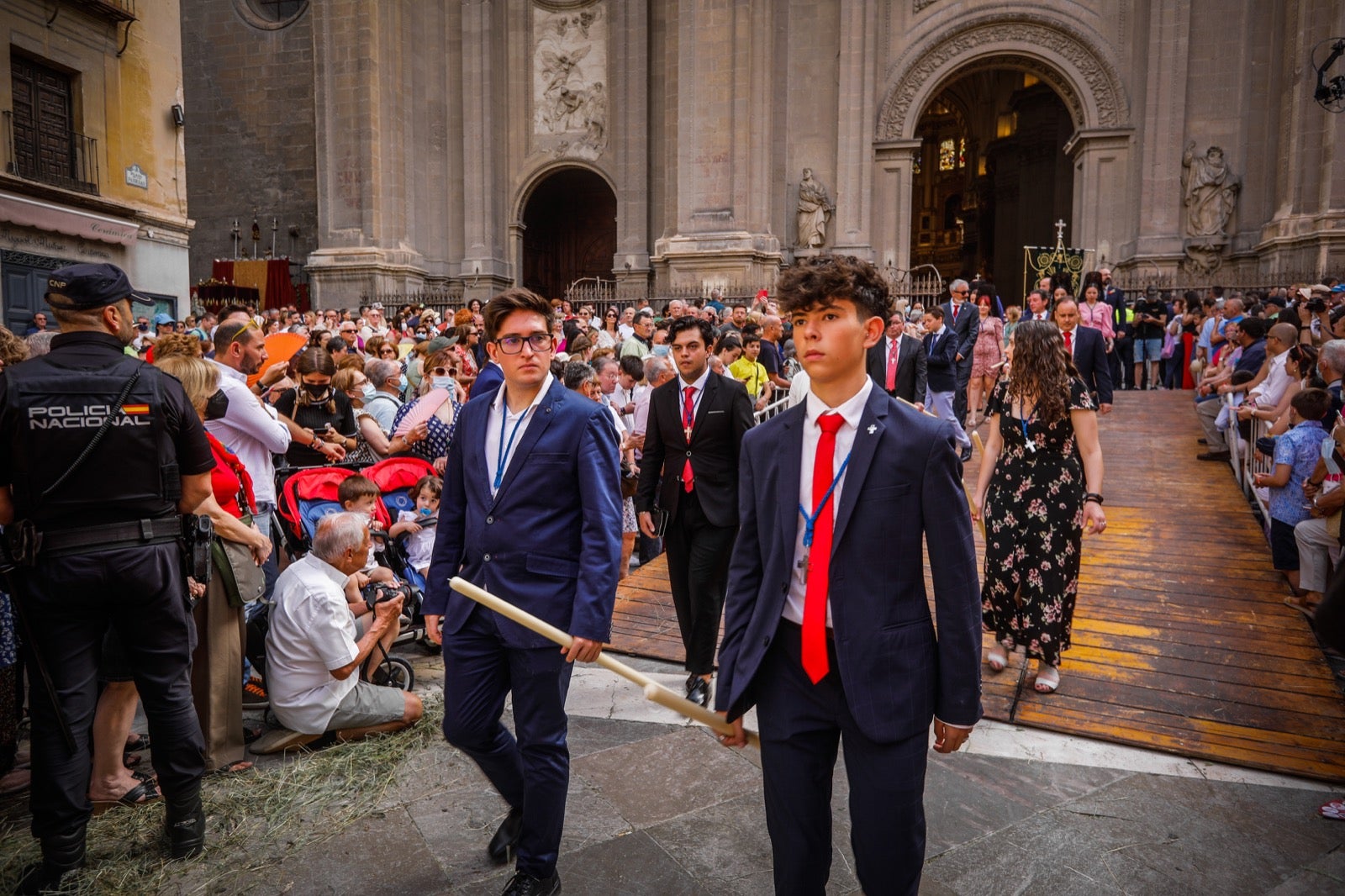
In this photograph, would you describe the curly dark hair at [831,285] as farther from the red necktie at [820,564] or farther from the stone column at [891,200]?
the stone column at [891,200]

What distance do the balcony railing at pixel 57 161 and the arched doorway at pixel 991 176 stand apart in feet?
63.8

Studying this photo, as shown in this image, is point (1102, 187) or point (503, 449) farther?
point (1102, 187)

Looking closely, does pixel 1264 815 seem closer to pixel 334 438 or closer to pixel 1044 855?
pixel 1044 855

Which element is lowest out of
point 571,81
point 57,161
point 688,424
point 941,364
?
point 688,424

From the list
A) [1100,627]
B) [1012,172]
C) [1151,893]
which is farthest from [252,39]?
[1151,893]

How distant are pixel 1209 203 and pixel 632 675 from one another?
22773 mm

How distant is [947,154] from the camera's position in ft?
130

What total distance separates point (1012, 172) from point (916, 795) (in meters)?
33.7

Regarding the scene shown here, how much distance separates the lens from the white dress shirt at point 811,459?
241cm

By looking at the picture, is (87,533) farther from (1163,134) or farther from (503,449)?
(1163,134)

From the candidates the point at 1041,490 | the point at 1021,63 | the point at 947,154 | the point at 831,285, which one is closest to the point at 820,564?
the point at 831,285

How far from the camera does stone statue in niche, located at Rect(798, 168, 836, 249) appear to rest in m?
22.3

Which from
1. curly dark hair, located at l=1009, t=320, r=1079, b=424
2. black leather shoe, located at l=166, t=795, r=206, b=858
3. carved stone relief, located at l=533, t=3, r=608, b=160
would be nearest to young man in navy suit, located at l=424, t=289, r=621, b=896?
black leather shoe, located at l=166, t=795, r=206, b=858

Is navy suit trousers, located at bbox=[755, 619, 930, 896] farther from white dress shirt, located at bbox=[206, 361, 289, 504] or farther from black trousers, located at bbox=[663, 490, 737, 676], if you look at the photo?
white dress shirt, located at bbox=[206, 361, 289, 504]
